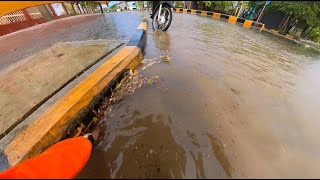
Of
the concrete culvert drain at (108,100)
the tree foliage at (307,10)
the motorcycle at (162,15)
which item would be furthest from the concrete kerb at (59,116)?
the tree foliage at (307,10)

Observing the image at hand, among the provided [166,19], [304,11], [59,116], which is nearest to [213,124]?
[59,116]

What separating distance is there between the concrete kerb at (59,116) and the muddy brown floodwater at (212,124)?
0.40 m

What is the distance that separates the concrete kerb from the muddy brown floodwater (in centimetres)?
40

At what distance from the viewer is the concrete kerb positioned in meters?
2.19

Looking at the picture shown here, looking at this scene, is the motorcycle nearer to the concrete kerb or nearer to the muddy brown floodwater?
the muddy brown floodwater

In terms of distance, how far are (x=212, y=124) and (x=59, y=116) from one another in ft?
6.17

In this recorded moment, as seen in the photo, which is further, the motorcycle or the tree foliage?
the tree foliage

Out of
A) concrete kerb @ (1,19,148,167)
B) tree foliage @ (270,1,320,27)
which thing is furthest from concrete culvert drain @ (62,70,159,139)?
tree foliage @ (270,1,320,27)

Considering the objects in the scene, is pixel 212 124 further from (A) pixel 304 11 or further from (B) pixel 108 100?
(A) pixel 304 11

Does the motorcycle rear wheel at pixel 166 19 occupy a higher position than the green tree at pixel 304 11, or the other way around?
the motorcycle rear wheel at pixel 166 19

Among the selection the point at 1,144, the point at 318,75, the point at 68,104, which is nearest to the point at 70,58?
the point at 68,104

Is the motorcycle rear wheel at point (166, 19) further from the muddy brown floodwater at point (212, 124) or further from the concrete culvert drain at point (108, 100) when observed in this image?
the concrete culvert drain at point (108, 100)

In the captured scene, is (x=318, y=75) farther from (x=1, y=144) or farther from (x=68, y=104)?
(x=1, y=144)

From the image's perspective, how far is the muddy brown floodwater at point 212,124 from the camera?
5.69 feet
